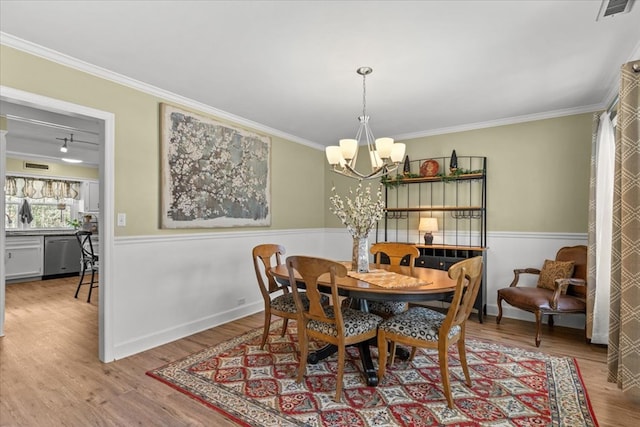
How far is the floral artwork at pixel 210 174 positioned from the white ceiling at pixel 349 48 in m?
0.34

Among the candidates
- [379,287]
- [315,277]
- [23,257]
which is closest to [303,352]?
[315,277]

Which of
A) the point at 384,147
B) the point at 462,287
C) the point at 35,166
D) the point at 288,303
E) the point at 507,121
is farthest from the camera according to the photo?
the point at 35,166

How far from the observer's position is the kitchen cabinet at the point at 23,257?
588cm

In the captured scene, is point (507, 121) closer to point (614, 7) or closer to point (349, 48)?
point (614, 7)

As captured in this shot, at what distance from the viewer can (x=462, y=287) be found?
83.9 inches

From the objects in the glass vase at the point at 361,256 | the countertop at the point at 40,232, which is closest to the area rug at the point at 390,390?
the glass vase at the point at 361,256

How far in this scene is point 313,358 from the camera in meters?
2.77

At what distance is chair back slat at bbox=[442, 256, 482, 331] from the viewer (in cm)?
211

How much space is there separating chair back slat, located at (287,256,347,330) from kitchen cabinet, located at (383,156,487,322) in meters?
2.30

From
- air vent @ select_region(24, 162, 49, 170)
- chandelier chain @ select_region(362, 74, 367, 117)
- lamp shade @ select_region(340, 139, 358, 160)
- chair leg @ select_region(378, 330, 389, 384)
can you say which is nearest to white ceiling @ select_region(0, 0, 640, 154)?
chandelier chain @ select_region(362, 74, 367, 117)

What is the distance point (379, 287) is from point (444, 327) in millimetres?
483

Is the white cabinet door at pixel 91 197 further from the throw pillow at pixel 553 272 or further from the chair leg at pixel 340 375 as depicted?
the throw pillow at pixel 553 272

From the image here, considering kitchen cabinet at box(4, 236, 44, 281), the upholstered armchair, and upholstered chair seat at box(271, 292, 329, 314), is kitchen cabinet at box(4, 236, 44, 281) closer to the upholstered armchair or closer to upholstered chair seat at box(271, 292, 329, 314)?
upholstered chair seat at box(271, 292, 329, 314)

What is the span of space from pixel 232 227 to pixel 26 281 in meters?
4.85
